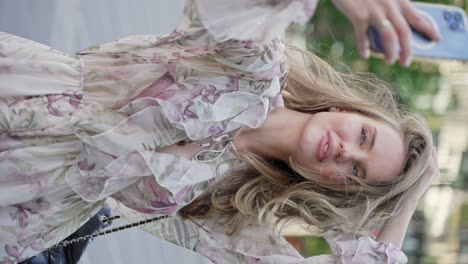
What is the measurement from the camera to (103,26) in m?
2.39

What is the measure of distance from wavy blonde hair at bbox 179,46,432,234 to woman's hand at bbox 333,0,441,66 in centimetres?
65

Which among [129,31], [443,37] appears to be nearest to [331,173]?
[443,37]

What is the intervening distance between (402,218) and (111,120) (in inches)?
29.0

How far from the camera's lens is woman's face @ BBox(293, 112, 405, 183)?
1.54m

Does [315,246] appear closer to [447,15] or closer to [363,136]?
[363,136]

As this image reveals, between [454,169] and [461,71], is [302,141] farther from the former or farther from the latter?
[454,169]

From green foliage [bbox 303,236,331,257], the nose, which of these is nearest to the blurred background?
the nose

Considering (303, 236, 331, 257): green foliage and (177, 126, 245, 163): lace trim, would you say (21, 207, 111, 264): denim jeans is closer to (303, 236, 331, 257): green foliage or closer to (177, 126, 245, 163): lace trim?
(177, 126, 245, 163): lace trim

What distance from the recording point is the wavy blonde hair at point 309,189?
164 centimetres

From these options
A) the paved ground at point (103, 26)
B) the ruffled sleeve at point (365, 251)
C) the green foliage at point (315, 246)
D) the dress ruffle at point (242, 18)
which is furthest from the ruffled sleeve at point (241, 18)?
the green foliage at point (315, 246)

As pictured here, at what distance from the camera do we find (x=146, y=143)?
133 centimetres

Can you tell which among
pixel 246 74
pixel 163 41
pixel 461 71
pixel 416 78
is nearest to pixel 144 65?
pixel 163 41

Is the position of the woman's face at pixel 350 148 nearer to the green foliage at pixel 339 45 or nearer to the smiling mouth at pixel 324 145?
the smiling mouth at pixel 324 145

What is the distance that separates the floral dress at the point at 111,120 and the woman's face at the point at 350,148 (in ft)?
0.57
